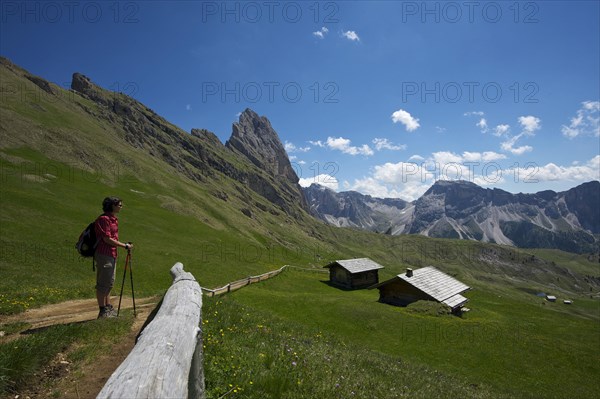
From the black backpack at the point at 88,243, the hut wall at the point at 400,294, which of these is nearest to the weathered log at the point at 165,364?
the black backpack at the point at 88,243

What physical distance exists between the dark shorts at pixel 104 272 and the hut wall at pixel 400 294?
43294 millimetres

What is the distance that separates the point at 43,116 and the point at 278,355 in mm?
120187

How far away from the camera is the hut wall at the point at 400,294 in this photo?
47.0 metres

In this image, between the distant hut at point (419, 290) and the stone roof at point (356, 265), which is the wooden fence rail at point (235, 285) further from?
the distant hut at point (419, 290)

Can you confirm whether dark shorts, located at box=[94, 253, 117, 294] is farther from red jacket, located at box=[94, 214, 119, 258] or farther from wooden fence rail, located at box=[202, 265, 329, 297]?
wooden fence rail, located at box=[202, 265, 329, 297]

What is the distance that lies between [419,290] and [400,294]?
3389 millimetres

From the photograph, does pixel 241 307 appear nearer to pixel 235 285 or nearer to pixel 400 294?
pixel 235 285

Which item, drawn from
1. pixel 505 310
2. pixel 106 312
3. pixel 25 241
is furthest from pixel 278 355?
pixel 505 310

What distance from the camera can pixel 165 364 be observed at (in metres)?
4.03

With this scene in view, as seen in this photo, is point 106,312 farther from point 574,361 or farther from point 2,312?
point 574,361

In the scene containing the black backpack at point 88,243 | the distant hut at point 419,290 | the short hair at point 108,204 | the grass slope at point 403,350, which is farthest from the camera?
the distant hut at point 419,290

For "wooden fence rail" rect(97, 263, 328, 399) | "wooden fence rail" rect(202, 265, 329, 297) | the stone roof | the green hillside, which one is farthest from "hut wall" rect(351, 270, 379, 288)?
"wooden fence rail" rect(97, 263, 328, 399)

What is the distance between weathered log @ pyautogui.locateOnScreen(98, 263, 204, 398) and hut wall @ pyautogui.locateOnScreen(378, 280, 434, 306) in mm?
45657

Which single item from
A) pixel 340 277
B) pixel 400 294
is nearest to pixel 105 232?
pixel 400 294
